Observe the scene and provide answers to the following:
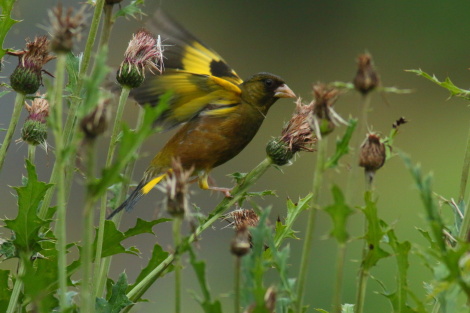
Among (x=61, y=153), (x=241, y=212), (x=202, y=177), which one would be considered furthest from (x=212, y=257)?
(x=61, y=153)

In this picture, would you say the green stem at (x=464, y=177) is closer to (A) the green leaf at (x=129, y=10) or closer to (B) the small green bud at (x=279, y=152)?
(B) the small green bud at (x=279, y=152)

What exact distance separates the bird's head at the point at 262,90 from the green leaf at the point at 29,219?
4.02ft

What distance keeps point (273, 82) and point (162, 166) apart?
0.43 meters

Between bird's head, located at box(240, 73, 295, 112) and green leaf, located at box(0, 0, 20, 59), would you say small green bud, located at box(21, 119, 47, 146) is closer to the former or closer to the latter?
green leaf, located at box(0, 0, 20, 59)

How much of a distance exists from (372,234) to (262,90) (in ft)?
4.93

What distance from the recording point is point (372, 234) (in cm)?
138

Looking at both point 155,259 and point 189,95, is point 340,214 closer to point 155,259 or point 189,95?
point 155,259

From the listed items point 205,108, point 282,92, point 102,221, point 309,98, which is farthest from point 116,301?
point 309,98

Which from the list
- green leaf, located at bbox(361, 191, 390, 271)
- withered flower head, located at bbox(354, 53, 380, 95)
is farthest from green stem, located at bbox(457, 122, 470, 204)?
withered flower head, located at bbox(354, 53, 380, 95)

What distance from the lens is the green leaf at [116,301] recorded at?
62.0 inches

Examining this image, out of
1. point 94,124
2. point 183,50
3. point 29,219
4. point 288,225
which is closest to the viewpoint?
point 94,124

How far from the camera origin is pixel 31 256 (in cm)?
168

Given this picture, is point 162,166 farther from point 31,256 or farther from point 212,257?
point 212,257

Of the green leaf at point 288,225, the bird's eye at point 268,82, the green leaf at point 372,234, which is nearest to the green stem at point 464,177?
the green leaf at point 288,225
